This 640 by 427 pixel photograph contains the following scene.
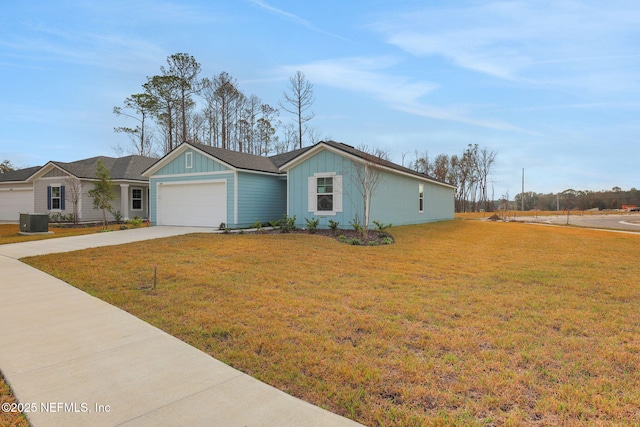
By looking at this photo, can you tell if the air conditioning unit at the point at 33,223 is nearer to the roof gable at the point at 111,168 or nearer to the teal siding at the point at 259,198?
the roof gable at the point at 111,168

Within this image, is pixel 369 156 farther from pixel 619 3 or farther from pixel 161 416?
pixel 161 416

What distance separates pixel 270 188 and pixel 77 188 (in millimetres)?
12140

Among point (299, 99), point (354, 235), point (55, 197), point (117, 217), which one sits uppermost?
point (299, 99)

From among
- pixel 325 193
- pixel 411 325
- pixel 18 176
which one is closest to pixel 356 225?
pixel 325 193

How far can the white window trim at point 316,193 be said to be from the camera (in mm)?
13812

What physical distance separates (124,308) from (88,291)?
1403 millimetres

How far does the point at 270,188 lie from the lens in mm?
16797

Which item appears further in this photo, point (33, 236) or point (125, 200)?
point (125, 200)

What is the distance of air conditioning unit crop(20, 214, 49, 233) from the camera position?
14695 mm

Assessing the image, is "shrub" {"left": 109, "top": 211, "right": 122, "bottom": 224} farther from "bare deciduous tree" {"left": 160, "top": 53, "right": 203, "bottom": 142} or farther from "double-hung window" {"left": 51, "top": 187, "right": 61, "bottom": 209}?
"bare deciduous tree" {"left": 160, "top": 53, "right": 203, "bottom": 142}

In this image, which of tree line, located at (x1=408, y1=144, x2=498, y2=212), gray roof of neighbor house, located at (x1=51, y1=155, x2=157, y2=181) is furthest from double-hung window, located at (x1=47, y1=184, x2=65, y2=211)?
tree line, located at (x1=408, y1=144, x2=498, y2=212)

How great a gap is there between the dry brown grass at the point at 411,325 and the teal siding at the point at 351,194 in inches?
205

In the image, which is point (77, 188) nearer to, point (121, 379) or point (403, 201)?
point (403, 201)

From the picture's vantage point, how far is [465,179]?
4834cm
